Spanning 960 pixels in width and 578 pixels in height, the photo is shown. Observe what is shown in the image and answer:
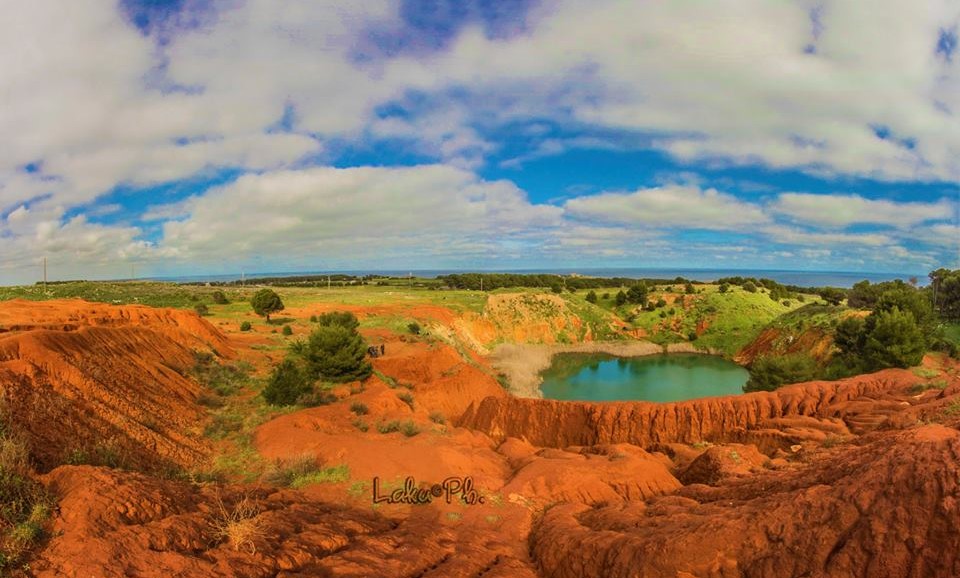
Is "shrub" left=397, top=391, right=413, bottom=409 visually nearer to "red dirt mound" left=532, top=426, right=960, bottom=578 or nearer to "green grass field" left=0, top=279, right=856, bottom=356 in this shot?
"red dirt mound" left=532, top=426, right=960, bottom=578

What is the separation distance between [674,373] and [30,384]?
49.3 meters

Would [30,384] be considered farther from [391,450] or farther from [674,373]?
[674,373]

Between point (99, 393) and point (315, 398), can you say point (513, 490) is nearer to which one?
point (315, 398)

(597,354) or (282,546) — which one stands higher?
(282,546)

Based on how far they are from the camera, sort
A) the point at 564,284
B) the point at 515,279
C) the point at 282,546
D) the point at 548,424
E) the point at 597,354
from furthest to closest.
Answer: the point at 515,279
the point at 564,284
the point at 597,354
the point at 548,424
the point at 282,546

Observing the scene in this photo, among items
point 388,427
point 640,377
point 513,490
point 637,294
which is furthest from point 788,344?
point 388,427

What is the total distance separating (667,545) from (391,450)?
29.9 feet

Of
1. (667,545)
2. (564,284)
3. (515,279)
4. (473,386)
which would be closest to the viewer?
(667,545)

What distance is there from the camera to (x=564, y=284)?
100 metres

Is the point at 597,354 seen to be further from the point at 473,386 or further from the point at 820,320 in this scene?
the point at 473,386

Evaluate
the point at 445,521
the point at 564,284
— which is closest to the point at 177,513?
the point at 445,521

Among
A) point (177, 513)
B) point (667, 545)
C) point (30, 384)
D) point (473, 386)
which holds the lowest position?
point (473, 386)

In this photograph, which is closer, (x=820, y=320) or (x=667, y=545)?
(x=667, y=545)

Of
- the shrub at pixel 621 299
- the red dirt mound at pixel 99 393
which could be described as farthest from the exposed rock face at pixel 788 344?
the red dirt mound at pixel 99 393
